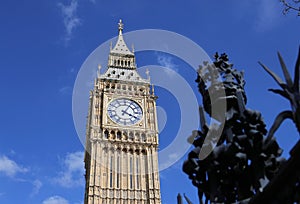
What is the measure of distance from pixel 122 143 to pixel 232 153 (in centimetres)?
3616

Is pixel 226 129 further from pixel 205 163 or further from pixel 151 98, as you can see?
pixel 151 98

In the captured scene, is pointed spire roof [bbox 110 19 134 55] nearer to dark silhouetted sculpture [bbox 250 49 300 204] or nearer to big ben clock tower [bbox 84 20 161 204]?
big ben clock tower [bbox 84 20 161 204]

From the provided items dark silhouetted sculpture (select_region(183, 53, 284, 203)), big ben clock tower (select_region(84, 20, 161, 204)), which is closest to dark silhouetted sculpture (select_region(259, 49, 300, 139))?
dark silhouetted sculpture (select_region(183, 53, 284, 203))

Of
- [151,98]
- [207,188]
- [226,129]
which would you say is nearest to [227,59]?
[226,129]

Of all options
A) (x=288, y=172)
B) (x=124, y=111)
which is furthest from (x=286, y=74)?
(x=124, y=111)

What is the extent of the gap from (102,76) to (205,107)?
41767 mm

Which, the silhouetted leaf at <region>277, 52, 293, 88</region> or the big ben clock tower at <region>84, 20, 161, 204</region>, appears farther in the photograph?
the big ben clock tower at <region>84, 20, 161, 204</region>

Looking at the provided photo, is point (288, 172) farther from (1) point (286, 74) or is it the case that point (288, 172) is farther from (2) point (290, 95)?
(1) point (286, 74)

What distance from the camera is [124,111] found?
138 ft

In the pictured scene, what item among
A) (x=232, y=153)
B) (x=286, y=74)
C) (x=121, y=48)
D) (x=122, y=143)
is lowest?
(x=232, y=153)

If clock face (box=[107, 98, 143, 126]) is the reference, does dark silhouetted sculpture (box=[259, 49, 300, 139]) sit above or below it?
below

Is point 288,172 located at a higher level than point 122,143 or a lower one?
lower

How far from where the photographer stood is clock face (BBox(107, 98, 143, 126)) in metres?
41.4

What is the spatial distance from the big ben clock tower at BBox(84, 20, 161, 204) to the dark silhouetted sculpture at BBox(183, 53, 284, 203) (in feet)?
107
